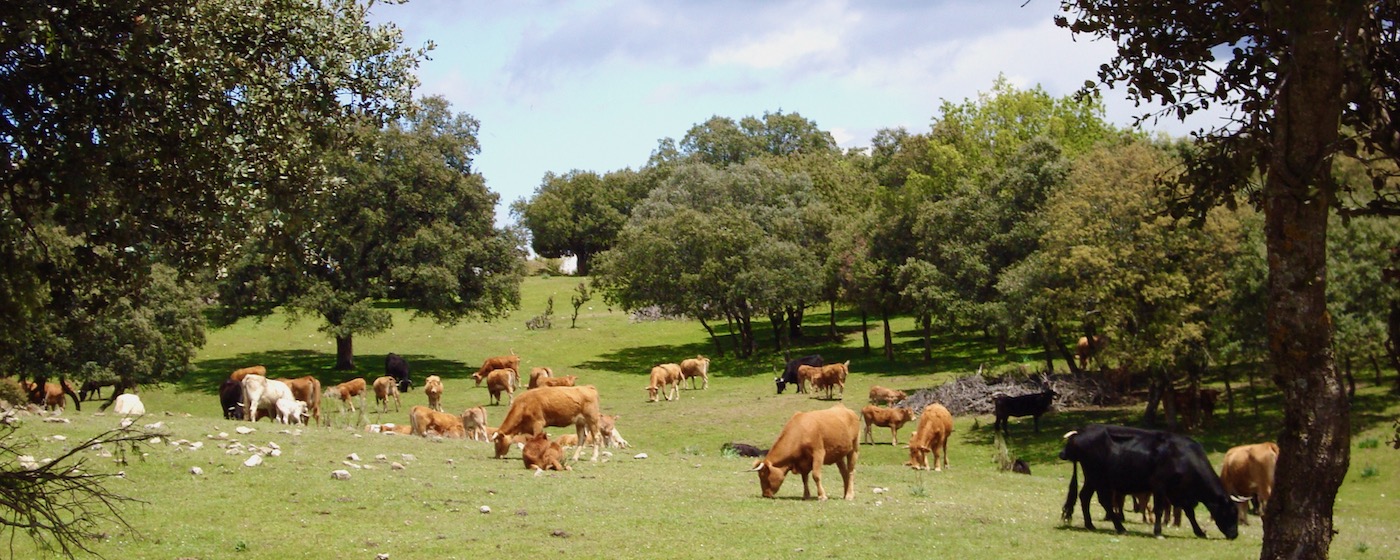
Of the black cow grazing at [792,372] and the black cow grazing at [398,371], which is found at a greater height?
the black cow grazing at [398,371]

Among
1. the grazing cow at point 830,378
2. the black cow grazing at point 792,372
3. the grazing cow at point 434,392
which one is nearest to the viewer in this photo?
the grazing cow at point 434,392

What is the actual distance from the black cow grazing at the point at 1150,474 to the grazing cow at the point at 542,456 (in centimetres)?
815

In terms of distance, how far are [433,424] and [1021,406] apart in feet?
61.4

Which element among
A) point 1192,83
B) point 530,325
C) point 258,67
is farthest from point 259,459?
point 530,325

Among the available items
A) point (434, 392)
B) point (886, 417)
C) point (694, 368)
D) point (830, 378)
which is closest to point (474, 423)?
point (886, 417)

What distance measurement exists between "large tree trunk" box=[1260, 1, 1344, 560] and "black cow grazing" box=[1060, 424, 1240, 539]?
24.0 feet

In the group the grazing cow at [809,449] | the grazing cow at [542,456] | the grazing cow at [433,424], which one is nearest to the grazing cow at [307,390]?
the grazing cow at [433,424]

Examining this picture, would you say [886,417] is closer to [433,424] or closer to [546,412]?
[433,424]

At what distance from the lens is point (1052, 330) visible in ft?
131

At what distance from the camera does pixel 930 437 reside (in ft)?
81.9

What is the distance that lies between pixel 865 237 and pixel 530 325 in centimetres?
2173

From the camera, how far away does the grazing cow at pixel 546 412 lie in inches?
811

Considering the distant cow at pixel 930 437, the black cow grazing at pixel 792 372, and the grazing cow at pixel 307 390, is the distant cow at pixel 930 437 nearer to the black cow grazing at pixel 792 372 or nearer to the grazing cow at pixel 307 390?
the grazing cow at pixel 307 390

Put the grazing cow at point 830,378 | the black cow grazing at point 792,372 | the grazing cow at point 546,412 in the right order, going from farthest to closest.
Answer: the black cow grazing at point 792,372 < the grazing cow at point 830,378 < the grazing cow at point 546,412
